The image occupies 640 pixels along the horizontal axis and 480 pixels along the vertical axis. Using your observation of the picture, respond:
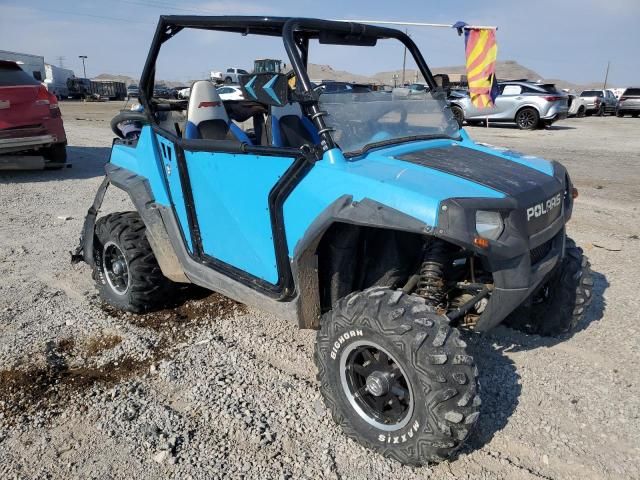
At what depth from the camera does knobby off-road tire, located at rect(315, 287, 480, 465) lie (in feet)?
7.22

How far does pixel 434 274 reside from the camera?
2572 millimetres

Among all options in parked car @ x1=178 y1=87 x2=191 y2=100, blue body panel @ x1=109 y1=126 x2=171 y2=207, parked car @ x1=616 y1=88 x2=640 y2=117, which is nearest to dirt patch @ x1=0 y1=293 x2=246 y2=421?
blue body panel @ x1=109 y1=126 x2=171 y2=207

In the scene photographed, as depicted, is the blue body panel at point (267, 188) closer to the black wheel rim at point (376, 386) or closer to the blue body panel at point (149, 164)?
the blue body panel at point (149, 164)

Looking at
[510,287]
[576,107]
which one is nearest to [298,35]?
[510,287]

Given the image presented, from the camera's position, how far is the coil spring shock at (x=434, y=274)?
2574mm

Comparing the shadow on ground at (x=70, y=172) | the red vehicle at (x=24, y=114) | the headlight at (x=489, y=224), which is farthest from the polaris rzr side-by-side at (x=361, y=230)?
the shadow on ground at (x=70, y=172)

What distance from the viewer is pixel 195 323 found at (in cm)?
384

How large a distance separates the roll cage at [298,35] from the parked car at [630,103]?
27128 millimetres

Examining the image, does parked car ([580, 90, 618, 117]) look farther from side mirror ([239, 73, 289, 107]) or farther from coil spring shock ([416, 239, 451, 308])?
side mirror ([239, 73, 289, 107])

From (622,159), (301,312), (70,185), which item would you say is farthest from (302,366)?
(622,159)

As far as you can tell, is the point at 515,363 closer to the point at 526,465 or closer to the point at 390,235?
the point at 526,465

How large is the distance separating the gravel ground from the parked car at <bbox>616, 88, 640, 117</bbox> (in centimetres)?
2571

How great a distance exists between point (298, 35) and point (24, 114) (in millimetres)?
6938

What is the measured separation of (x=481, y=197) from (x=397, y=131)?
0.94m
